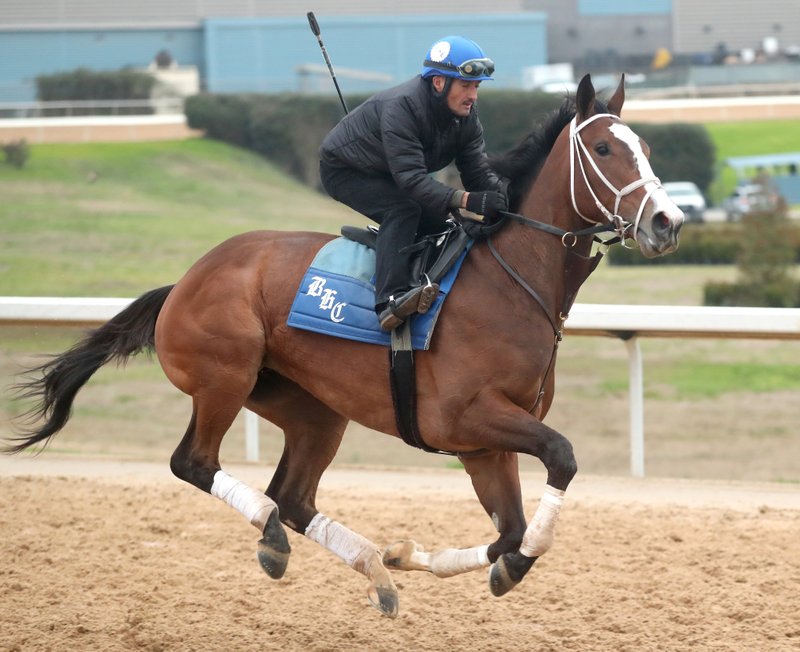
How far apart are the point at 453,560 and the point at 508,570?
31 cm

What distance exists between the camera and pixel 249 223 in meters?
23.5

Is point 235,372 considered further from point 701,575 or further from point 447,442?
point 701,575

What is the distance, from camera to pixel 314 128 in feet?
98.0

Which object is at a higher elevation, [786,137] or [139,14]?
[139,14]

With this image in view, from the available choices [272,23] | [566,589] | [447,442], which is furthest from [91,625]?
[272,23]

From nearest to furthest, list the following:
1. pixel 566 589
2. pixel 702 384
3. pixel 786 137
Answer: pixel 566 589 → pixel 702 384 → pixel 786 137

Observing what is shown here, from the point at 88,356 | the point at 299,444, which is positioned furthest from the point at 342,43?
the point at 299,444

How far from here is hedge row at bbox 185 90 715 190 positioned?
2994 centimetres

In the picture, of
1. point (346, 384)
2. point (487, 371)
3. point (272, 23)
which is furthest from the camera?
point (272, 23)

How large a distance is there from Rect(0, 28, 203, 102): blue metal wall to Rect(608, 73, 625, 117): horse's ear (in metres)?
36.2

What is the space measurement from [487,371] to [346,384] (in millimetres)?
648

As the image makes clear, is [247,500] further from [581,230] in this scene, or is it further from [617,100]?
[617,100]

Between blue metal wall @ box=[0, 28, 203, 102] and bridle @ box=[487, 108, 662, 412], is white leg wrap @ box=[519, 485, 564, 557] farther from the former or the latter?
blue metal wall @ box=[0, 28, 203, 102]

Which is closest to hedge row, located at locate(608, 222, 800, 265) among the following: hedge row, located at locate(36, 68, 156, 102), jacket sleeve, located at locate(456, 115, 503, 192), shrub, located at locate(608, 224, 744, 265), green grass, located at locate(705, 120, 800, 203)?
shrub, located at locate(608, 224, 744, 265)
